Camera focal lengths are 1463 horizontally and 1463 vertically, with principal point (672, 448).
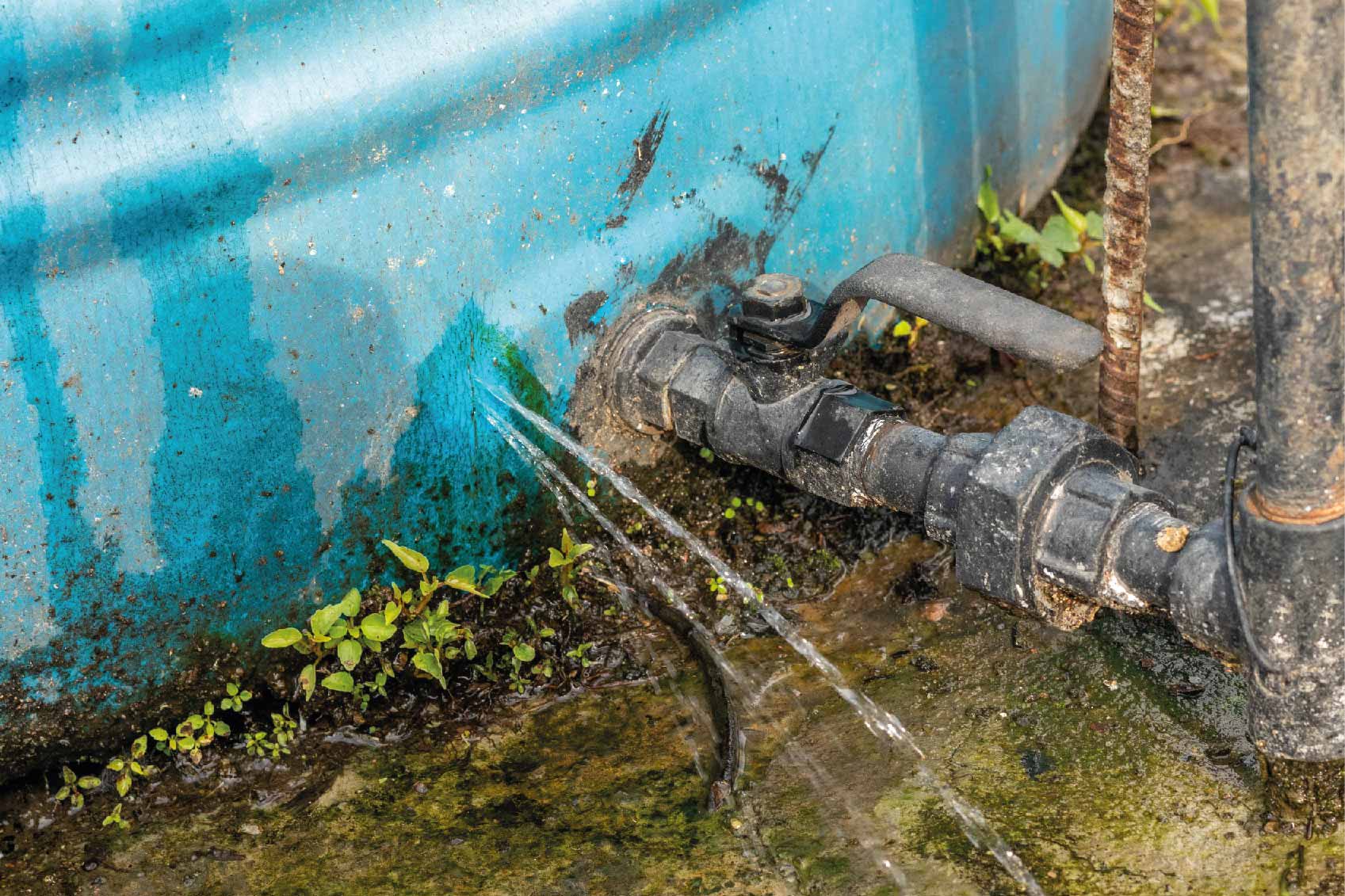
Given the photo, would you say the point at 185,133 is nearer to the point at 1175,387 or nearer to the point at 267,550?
the point at 267,550

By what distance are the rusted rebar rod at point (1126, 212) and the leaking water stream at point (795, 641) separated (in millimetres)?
701

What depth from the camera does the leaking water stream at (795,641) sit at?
6.53 ft

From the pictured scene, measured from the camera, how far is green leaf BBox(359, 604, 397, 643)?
221 centimetres

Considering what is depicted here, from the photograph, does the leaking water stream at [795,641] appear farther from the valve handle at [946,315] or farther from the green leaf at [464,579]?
the valve handle at [946,315]

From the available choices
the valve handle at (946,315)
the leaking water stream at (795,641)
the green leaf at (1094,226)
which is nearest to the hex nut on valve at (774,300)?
the valve handle at (946,315)

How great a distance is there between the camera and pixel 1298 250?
1.48m

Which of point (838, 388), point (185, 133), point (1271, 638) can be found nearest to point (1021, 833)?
point (1271, 638)

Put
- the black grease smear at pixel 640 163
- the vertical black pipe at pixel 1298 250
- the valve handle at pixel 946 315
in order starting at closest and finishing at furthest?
the vertical black pipe at pixel 1298 250 < the valve handle at pixel 946 315 < the black grease smear at pixel 640 163

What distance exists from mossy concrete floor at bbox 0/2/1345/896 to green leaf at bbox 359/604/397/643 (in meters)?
0.19

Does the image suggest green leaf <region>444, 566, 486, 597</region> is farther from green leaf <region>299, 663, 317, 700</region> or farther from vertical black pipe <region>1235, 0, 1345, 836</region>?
vertical black pipe <region>1235, 0, 1345, 836</region>

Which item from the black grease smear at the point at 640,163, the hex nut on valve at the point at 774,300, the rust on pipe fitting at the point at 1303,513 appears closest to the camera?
the rust on pipe fitting at the point at 1303,513

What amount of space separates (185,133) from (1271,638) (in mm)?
1486

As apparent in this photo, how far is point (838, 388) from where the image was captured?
2.22m

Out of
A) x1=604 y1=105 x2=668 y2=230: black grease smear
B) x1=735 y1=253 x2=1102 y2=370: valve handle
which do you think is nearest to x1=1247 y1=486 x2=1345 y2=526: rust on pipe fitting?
x1=735 y1=253 x2=1102 y2=370: valve handle
